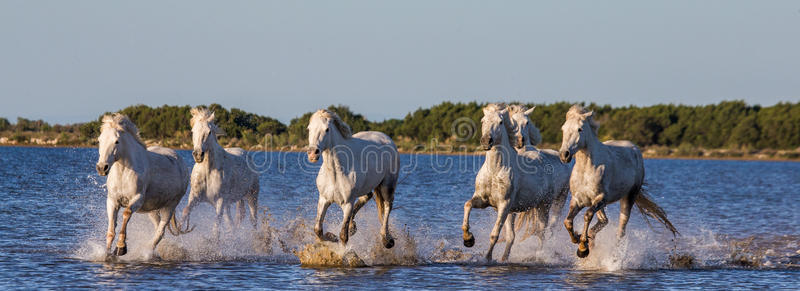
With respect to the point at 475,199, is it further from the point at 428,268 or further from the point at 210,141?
the point at 210,141

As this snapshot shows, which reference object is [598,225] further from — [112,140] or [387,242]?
[112,140]

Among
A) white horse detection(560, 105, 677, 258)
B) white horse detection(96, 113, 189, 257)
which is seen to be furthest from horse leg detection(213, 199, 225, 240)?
white horse detection(560, 105, 677, 258)

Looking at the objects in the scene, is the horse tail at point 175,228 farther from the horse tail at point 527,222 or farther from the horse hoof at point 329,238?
the horse tail at point 527,222

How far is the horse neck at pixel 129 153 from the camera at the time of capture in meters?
12.2

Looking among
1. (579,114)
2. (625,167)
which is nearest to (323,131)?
(579,114)

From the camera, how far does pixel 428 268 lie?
1339cm

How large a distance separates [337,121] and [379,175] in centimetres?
119

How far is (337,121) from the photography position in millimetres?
12875

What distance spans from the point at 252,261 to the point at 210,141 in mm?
1813

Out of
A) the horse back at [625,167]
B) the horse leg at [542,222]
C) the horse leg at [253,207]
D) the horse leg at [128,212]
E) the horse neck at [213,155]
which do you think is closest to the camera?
the horse leg at [128,212]

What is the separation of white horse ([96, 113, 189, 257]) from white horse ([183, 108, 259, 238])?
0.46m

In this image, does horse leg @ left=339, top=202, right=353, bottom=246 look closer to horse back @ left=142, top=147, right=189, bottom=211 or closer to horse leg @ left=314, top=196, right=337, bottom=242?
horse leg @ left=314, top=196, right=337, bottom=242

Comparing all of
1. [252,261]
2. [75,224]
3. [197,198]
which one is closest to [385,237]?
[252,261]

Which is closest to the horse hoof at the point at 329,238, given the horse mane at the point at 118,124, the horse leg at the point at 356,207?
the horse leg at the point at 356,207
